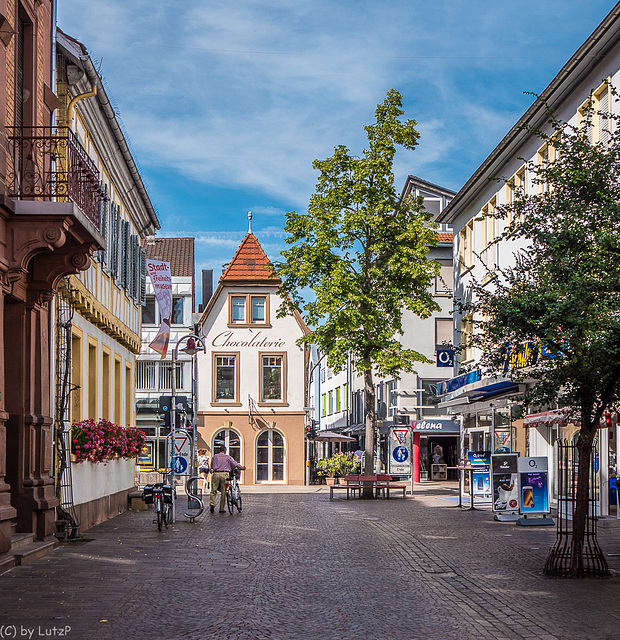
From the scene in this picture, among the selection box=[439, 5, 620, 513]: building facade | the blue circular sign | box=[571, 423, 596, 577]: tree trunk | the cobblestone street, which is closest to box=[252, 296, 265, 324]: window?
box=[439, 5, 620, 513]: building facade

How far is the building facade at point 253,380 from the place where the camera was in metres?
46.4

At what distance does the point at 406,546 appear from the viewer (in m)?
16.0

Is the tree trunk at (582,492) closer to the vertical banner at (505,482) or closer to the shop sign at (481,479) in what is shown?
the vertical banner at (505,482)

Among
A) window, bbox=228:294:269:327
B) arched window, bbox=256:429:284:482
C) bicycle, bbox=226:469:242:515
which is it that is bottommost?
arched window, bbox=256:429:284:482

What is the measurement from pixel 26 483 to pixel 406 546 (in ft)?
19.6

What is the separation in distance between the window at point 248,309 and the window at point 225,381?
6.70 feet

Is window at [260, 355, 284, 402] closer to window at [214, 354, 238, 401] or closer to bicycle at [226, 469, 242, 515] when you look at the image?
window at [214, 354, 238, 401]

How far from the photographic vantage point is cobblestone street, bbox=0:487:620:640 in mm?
8516

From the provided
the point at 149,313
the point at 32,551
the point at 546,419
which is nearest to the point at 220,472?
the point at 546,419

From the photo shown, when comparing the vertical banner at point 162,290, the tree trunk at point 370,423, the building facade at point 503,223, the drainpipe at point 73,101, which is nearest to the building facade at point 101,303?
the drainpipe at point 73,101

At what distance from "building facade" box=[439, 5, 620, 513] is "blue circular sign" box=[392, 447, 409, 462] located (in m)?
2.49

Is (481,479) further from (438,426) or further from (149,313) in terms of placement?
(149,313)

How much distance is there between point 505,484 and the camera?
21.9 m

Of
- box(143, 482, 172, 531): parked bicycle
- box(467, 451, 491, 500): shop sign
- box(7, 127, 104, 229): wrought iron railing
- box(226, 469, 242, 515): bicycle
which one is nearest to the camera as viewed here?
box(7, 127, 104, 229): wrought iron railing
